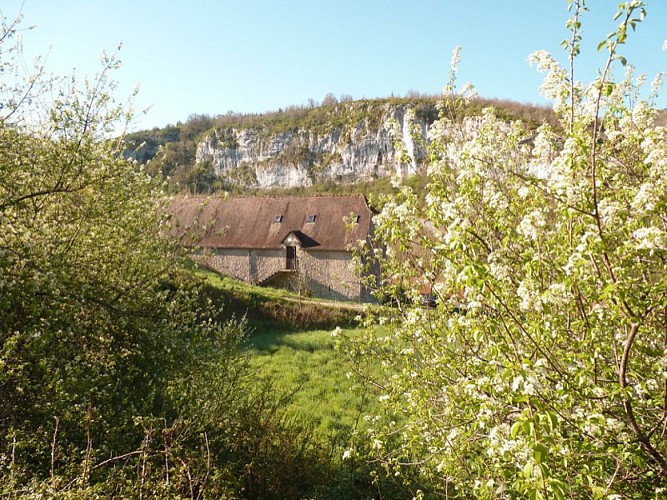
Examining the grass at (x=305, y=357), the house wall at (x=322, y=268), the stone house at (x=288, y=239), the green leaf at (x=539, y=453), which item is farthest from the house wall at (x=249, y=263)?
the green leaf at (x=539, y=453)

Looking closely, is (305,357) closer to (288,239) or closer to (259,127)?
(288,239)

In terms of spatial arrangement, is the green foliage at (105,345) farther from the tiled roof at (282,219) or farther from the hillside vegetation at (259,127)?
the hillside vegetation at (259,127)

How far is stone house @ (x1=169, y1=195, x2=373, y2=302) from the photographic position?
3331 cm

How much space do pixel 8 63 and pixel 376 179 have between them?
82.6 meters

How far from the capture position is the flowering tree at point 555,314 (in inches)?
108

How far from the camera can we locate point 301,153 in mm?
96812

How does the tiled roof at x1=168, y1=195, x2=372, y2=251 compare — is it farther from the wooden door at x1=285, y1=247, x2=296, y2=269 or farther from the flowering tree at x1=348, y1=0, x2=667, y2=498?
the flowering tree at x1=348, y1=0, x2=667, y2=498

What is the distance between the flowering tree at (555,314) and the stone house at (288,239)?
26.5 metres

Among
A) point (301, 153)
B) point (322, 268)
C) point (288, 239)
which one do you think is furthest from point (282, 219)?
point (301, 153)

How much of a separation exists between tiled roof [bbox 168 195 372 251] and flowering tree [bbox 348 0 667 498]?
27.1 m

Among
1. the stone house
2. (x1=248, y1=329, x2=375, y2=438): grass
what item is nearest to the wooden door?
the stone house

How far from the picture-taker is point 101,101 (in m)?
7.36

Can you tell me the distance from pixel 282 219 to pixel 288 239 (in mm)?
2679

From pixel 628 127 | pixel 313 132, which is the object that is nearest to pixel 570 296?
pixel 628 127
